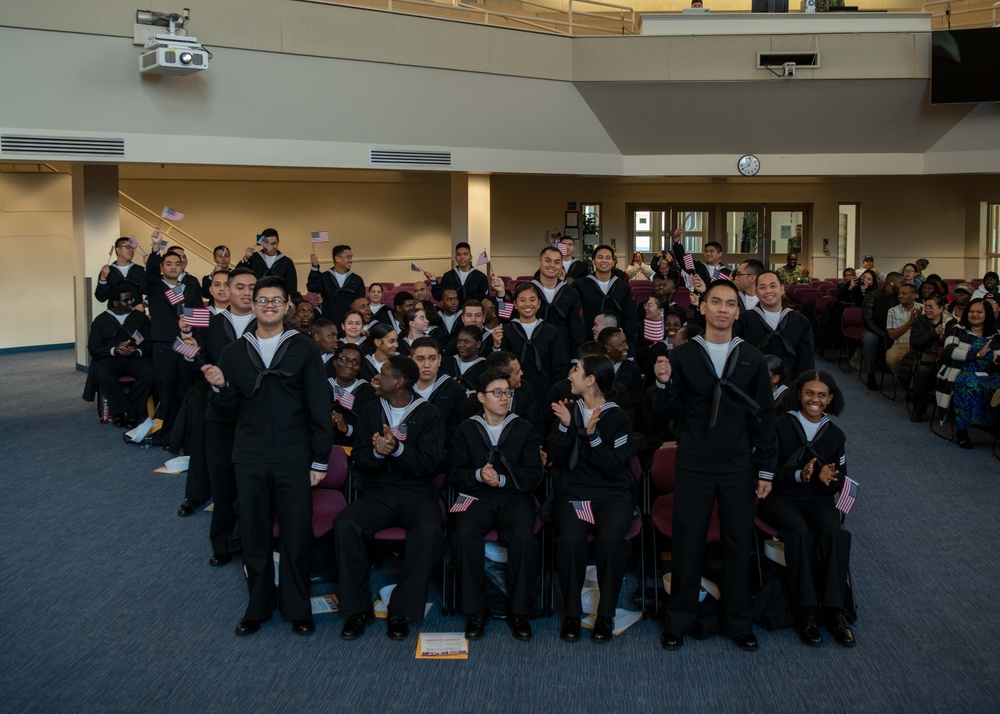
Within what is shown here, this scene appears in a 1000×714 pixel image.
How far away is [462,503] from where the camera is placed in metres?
4.88

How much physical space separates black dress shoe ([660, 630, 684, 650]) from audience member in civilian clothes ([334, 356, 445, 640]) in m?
1.18

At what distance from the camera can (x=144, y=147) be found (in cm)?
1084

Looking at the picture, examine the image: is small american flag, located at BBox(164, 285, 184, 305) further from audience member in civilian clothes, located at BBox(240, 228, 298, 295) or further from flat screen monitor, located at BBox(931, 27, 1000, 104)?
flat screen monitor, located at BBox(931, 27, 1000, 104)

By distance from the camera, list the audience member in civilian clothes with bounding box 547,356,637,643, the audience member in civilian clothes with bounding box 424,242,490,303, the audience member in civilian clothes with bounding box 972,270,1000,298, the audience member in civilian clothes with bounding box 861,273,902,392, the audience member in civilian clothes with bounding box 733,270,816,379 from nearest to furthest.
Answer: the audience member in civilian clothes with bounding box 547,356,637,643 → the audience member in civilian clothes with bounding box 733,270,816,379 → the audience member in civilian clothes with bounding box 424,242,490,303 → the audience member in civilian clothes with bounding box 861,273,902,392 → the audience member in civilian clothes with bounding box 972,270,1000,298

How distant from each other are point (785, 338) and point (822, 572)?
2116 millimetres

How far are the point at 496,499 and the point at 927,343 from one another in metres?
6.09

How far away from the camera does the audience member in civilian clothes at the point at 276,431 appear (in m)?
4.45

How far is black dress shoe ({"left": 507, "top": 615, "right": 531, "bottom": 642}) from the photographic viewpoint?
15.0 feet

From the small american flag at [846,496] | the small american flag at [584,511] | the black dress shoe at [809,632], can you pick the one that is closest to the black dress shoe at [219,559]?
Answer: the small american flag at [584,511]

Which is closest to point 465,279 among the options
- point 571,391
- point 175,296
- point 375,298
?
point 375,298

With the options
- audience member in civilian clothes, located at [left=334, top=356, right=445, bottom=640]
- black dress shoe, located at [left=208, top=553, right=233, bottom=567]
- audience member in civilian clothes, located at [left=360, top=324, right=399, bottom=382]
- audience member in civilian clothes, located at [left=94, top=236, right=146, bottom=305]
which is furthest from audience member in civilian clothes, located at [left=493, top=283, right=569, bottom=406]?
audience member in civilian clothes, located at [left=94, top=236, right=146, bottom=305]

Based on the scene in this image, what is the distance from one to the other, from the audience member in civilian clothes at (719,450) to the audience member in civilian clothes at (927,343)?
5.51 meters

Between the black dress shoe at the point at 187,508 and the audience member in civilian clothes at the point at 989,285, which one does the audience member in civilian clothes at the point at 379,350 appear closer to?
the black dress shoe at the point at 187,508

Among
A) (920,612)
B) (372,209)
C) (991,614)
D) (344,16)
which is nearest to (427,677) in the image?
(920,612)
